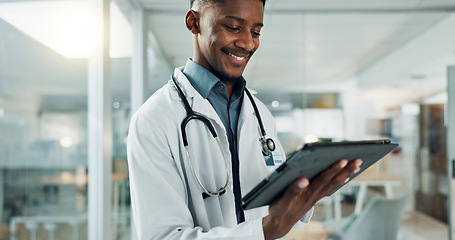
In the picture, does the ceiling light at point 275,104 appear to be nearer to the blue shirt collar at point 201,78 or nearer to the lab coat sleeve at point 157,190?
the blue shirt collar at point 201,78

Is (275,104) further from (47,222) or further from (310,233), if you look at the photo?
(47,222)

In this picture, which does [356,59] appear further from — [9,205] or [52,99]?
[9,205]

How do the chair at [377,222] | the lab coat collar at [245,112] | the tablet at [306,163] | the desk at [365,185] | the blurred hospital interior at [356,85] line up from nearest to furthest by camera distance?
the tablet at [306,163] → the lab coat collar at [245,112] → the chair at [377,222] → the blurred hospital interior at [356,85] → the desk at [365,185]

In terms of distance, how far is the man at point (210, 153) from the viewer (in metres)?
0.75

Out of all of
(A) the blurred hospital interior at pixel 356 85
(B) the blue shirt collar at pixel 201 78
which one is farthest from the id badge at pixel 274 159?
(A) the blurred hospital interior at pixel 356 85

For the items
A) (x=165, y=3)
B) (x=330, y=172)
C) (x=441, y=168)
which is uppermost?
(x=165, y=3)

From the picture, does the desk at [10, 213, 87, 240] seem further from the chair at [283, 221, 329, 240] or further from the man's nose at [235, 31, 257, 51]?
the chair at [283, 221, 329, 240]

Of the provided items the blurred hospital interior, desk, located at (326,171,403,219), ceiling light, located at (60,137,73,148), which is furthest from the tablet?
desk, located at (326,171,403,219)

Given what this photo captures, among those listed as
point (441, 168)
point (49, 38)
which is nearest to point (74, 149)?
point (49, 38)

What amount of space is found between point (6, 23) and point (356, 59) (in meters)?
2.77

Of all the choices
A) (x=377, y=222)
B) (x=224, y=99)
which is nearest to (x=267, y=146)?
(x=224, y=99)

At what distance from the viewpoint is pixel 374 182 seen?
326 cm

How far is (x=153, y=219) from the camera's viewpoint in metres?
0.81

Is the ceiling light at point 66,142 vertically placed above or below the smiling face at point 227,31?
below
